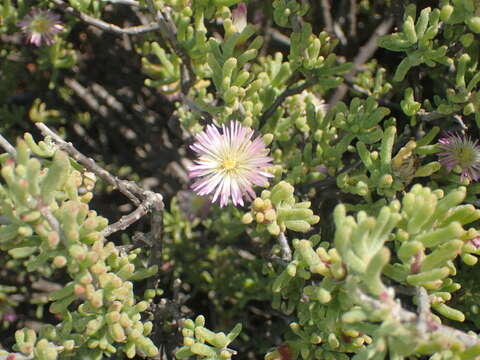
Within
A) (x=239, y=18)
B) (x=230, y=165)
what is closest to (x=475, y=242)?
(x=230, y=165)

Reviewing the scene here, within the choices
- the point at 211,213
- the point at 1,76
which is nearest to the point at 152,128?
the point at 211,213

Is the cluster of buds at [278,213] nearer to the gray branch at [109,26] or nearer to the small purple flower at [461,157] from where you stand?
the small purple flower at [461,157]

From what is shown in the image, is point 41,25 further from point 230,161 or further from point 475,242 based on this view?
point 475,242

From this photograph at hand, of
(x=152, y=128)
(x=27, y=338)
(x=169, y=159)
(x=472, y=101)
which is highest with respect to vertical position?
(x=152, y=128)

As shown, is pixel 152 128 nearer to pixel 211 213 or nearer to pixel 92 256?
pixel 211 213

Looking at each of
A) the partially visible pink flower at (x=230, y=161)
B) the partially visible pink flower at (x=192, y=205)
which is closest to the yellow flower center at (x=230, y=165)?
the partially visible pink flower at (x=230, y=161)

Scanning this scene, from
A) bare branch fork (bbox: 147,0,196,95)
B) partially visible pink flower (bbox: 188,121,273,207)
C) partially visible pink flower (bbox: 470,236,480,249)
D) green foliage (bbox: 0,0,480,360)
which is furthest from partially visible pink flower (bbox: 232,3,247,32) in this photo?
partially visible pink flower (bbox: 470,236,480,249)

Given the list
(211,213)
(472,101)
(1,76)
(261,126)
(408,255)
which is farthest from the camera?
(1,76)
